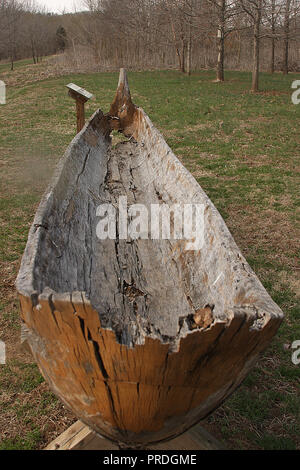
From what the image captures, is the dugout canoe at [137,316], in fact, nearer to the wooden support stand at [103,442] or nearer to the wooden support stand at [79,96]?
the wooden support stand at [103,442]

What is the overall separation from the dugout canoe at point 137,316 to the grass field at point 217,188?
783 mm

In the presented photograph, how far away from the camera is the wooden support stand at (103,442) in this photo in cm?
200

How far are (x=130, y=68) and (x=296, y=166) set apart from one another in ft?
49.7

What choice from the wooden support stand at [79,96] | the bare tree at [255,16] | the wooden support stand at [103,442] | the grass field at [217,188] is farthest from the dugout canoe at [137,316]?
the bare tree at [255,16]

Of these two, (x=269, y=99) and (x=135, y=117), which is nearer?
(x=135, y=117)

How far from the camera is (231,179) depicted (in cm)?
682

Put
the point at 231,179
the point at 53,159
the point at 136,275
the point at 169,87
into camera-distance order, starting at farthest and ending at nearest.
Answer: the point at 169,87 → the point at 53,159 → the point at 231,179 → the point at 136,275

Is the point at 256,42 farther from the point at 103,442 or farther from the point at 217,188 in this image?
the point at 103,442

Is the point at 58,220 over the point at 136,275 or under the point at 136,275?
over

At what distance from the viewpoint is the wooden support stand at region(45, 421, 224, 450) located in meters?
2.00

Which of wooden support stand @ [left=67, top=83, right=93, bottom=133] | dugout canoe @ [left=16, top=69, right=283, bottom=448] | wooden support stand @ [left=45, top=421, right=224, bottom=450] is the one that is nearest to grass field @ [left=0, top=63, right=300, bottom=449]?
wooden support stand @ [left=45, top=421, right=224, bottom=450]
